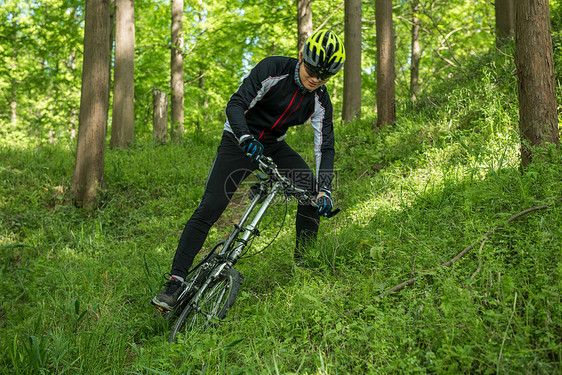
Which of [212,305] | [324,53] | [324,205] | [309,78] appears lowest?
[212,305]

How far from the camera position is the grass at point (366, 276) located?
8.29 feet

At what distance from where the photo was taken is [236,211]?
7.71 metres

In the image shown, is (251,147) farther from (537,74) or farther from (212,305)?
(537,74)

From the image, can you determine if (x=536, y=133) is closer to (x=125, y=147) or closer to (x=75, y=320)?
(x=75, y=320)

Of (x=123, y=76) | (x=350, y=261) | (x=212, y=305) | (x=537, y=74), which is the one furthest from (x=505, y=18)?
(x=123, y=76)

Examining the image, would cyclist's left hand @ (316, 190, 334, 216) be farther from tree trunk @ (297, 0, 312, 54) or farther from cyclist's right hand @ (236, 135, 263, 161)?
tree trunk @ (297, 0, 312, 54)

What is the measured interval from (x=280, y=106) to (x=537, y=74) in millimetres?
2512

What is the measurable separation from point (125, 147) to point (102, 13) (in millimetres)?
3838

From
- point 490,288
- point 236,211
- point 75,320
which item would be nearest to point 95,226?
point 236,211

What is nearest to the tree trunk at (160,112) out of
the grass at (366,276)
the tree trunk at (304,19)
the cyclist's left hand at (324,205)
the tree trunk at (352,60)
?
the tree trunk at (304,19)

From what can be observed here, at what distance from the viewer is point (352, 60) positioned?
10.7 metres

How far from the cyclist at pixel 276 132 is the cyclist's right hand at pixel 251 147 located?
0.17m

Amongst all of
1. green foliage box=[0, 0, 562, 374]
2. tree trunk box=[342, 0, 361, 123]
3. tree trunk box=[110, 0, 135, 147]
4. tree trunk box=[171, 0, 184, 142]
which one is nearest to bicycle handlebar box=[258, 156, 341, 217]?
green foliage box=[0, 0, 562, 374]

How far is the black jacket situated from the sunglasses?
179 mm
